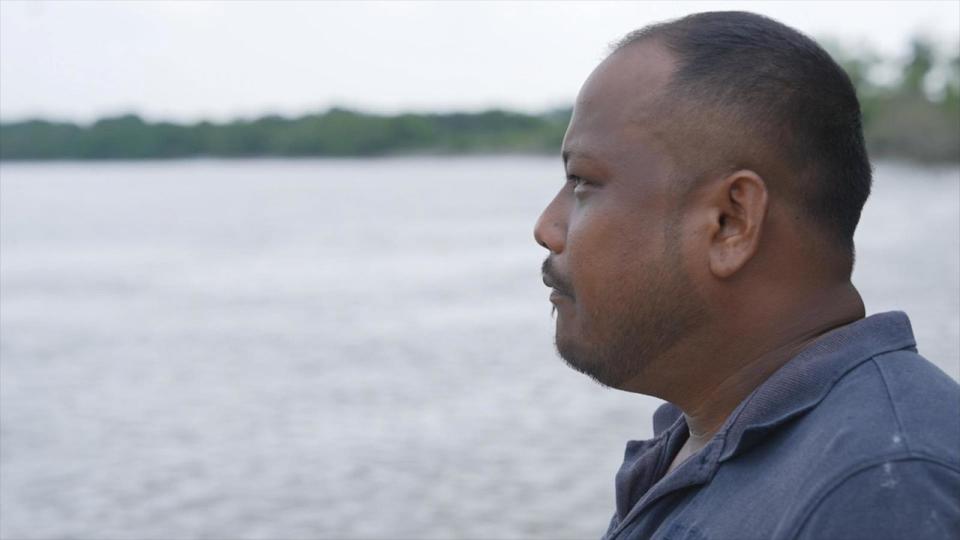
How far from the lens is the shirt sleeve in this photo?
1.62 m

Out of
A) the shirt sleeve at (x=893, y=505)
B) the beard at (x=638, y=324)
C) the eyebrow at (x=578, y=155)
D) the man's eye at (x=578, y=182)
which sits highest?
the eyebrow at (x=578, y=155)

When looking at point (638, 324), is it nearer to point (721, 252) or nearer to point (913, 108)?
point (721, 252)

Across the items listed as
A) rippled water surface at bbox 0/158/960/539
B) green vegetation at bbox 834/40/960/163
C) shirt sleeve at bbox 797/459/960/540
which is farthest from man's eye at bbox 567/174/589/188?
green vegetation at bbox 834/40/960/163

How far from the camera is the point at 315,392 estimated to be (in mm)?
13727

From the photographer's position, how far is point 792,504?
1720 millimetres

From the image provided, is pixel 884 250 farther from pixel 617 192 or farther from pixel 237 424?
pixel 617 192

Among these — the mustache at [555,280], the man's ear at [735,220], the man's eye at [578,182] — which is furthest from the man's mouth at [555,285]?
the man's ear at [735,220]

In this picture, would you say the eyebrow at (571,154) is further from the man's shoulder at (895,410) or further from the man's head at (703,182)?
the man's shoulder at (895,410)

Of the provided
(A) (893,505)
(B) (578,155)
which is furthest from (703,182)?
(A) (893,505)

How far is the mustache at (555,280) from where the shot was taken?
215cm

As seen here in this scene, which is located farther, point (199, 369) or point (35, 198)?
point (35, 198)

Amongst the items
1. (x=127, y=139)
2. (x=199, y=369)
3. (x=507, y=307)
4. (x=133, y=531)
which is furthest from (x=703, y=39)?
(x=127, y=139)

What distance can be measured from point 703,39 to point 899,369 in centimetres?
57

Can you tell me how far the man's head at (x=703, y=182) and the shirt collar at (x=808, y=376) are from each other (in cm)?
12
